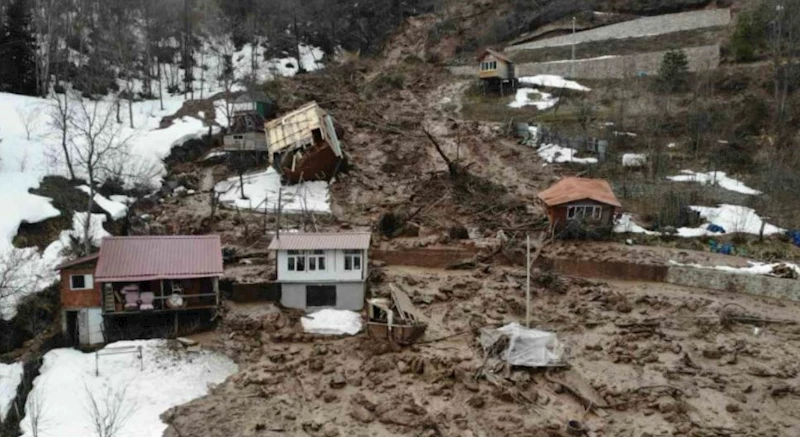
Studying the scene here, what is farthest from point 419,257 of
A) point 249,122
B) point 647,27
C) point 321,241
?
point 647,27

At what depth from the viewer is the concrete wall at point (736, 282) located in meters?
25.6

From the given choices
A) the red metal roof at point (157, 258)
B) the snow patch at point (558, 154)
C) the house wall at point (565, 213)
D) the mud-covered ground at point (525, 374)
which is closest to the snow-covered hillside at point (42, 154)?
the red metal roof at point (157, 258)

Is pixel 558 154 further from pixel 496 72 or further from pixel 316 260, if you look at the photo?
pixel 316 260

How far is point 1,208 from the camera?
85.8 feet

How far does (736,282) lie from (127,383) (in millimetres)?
23976

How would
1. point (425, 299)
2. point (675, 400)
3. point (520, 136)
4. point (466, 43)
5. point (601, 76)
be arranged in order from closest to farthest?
point (675, 400) → point (425, 299) → point (520, 136) → point (601, 76) → point (466, 43)

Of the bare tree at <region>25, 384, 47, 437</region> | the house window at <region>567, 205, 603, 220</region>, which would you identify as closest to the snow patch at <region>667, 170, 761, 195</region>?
the house window at <region>567, 205, 603, 220</region>

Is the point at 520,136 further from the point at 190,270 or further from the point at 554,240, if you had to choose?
the point at 190,270

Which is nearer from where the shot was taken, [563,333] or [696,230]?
[563,333]

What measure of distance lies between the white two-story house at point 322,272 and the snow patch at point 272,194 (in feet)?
35.9

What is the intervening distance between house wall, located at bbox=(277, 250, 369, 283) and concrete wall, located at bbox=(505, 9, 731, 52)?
4560 cm

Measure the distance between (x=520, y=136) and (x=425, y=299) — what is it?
22.7 metres

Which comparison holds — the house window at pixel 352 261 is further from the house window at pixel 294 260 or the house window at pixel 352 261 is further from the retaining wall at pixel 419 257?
the retaining wall at pixel 419 257

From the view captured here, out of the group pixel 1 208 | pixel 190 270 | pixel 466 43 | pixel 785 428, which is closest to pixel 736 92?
pixel 466 43
